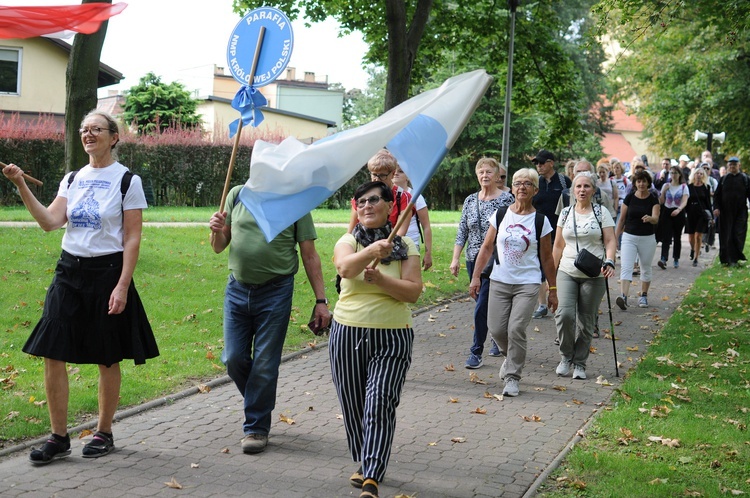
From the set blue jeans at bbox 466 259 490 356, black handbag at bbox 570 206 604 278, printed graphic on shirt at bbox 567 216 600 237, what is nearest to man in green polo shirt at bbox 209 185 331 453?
blue jeans at bbox 466 259 490 356

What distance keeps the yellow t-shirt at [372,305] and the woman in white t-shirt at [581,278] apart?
3901mm

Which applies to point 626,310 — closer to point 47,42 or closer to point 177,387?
point 177,387

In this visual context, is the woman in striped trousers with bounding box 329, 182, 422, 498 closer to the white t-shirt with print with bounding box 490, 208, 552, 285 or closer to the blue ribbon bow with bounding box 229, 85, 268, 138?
the blue ribbon bow with bounding box 229, 85, 268, 138

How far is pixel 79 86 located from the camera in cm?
1362

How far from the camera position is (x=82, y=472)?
229 inches

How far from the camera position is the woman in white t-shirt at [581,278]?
920cm

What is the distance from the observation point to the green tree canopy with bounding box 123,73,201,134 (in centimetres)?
4384

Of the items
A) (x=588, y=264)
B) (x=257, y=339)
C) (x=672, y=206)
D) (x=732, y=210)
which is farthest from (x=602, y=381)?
(x=732, y=210)

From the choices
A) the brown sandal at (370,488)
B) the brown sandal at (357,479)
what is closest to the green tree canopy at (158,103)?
the brown sandal at (357,479)

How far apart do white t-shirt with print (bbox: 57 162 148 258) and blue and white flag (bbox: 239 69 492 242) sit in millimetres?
961

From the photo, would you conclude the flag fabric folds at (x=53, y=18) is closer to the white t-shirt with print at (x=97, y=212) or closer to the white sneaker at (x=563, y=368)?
the white t-shirt with print at (x=97, y=212)

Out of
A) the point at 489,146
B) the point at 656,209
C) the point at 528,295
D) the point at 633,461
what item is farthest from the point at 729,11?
the point at 489,146

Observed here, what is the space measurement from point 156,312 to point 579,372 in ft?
17.1

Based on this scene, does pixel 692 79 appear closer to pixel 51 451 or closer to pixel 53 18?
pixel 53 18
